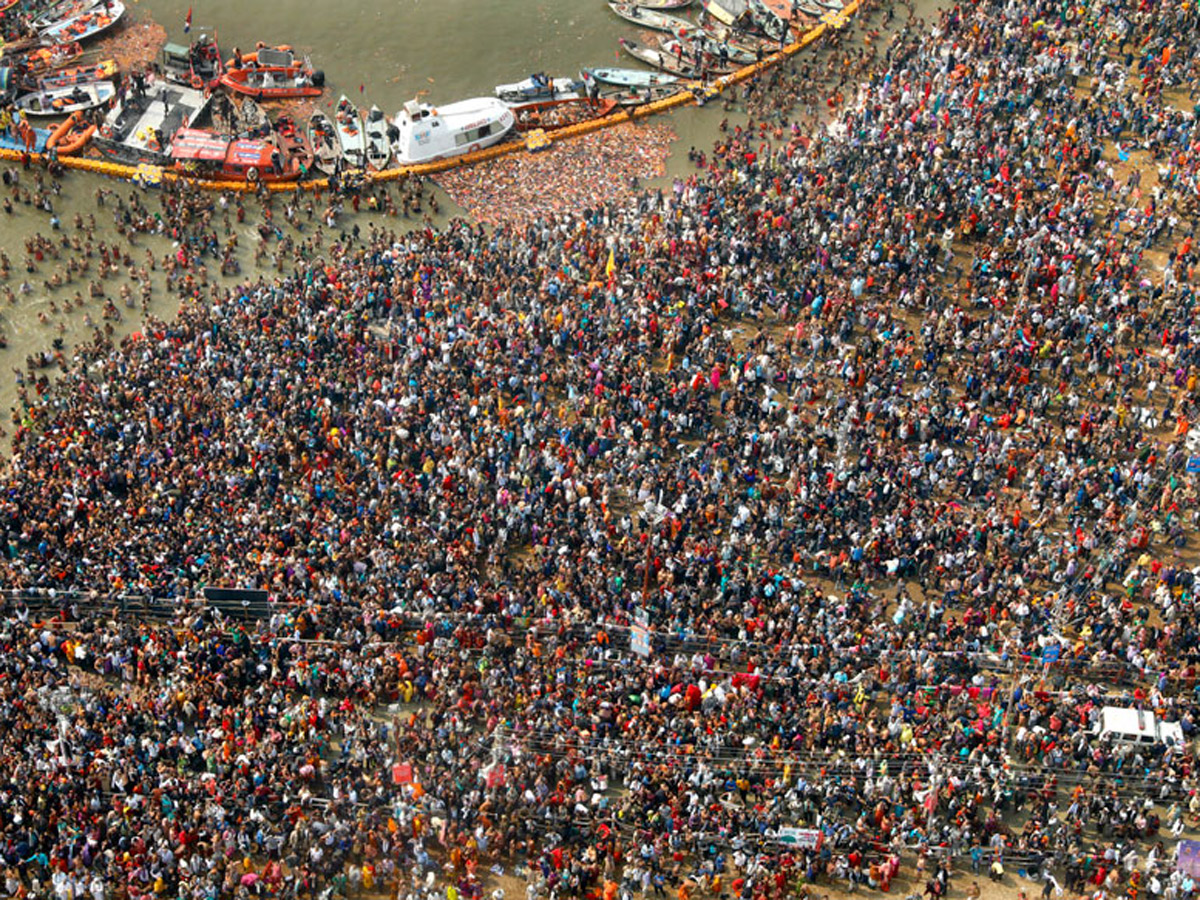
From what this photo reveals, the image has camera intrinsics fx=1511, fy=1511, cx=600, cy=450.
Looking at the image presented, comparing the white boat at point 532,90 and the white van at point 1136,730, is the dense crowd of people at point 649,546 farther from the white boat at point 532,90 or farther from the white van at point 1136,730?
the white boat at point 532,90

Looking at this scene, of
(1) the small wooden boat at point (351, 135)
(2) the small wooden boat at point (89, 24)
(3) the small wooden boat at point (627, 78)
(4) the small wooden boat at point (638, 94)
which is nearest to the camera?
(1) the small wooden boat at point (351, 135)

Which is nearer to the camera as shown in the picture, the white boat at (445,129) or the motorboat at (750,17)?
the white boat at (445,129)

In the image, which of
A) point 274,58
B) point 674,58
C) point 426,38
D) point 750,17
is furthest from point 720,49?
point 274,58

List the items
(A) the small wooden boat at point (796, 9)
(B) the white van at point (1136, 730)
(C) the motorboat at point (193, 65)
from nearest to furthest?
(B) the white van at point (1136, 730), (C) the motorboat at point (193, 65), (A) the small wooden boat at point (796, 9)

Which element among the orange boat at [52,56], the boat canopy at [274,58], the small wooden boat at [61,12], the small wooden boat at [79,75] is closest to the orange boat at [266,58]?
the boat canopy at [274,58]

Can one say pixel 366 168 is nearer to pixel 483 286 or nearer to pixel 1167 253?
pixel 483 286

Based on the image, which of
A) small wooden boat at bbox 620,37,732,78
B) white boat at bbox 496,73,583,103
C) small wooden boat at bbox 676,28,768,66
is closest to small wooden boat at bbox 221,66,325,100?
white boat at bbox 496,73,583,103
